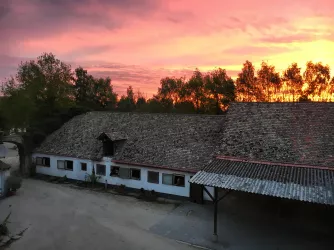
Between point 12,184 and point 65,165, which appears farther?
point 65,165

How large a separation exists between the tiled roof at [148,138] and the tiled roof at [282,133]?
2.45 metres

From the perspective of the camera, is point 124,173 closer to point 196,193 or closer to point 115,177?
point 115,177

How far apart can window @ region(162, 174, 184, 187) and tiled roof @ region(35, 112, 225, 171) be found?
1.04m

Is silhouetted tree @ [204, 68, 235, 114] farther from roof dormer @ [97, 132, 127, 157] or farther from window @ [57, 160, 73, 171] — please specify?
window @ [57, 160, 73, 171]

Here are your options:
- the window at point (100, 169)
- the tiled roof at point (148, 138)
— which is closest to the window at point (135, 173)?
the tiled roof at point (148, 138)

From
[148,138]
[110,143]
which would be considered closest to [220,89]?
[148,138]

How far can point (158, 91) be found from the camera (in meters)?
69.2

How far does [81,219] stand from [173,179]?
8255mm

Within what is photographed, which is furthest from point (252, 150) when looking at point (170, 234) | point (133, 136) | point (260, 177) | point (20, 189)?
point (20, 189)

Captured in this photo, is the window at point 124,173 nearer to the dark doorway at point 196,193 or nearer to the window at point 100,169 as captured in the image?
the window at point 100,169

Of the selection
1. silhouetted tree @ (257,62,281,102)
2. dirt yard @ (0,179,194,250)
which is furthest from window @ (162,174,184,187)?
silhouetted tree @ (257,62,281,102)

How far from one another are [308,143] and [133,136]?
16.1 m

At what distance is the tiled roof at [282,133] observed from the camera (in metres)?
21.0

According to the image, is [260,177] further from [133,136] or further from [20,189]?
[20,189]
